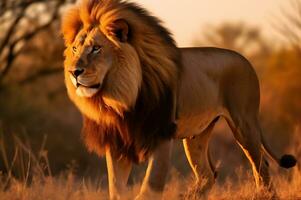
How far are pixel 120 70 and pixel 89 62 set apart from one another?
215mm

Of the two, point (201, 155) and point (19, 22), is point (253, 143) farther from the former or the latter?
point (19, 22)

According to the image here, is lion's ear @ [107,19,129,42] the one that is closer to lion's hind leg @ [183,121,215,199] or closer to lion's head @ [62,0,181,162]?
lion's head @ [62,0,181,162]

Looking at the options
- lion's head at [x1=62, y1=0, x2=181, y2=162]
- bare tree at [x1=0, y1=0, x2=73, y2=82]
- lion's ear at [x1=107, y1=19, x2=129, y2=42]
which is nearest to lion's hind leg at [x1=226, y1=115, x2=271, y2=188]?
lion's head at [x1=62, y1=0, x2=181, y2=162]

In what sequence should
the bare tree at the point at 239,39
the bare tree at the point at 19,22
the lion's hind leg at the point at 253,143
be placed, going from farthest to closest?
the bare tree at the point at 239,39 → the bare tree at the point at 19,22 → the lion's hind leg at the point at 253,143

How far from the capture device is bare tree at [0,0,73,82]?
14.9 meters

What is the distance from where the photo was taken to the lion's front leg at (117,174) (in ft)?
16.8

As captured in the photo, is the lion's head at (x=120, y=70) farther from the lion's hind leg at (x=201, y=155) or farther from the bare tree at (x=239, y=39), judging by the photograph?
the bare tree at (x=239, y=39)

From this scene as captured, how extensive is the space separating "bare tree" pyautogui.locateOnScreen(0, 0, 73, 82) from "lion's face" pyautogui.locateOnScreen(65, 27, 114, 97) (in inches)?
401

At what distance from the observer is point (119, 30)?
495 centimetres

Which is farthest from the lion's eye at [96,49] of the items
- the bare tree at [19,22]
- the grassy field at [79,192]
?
the bare tree at [19,22]

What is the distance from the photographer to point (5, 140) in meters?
14.7

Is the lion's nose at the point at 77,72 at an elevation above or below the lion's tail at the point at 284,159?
above

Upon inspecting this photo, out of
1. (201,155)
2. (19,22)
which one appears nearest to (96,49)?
(201,155)

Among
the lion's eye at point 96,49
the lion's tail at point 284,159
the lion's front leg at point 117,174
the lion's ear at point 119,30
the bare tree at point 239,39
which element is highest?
the lion's ear at point 119,30
